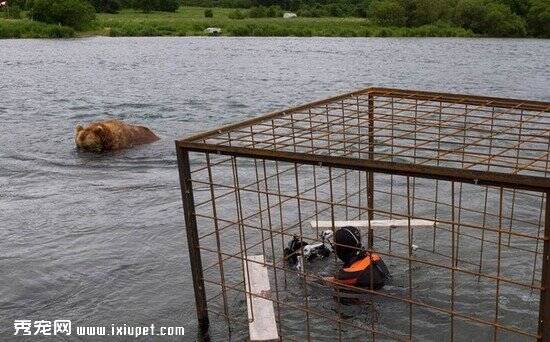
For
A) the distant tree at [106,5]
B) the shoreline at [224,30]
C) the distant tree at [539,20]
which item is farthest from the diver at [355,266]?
the distant tree at [106,5]

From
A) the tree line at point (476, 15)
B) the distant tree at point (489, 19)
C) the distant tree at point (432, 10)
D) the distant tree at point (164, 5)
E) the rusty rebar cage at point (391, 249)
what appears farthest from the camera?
the distant tree at point (164, 5)

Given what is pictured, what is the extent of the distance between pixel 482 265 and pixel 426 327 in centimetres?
184

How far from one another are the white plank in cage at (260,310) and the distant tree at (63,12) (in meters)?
66.7

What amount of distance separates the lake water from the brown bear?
38 centimetres

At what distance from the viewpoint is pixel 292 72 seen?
3344 cm

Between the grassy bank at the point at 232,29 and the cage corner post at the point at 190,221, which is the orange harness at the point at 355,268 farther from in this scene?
the grassy bank at the point at 232,29

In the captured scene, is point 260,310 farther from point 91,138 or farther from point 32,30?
point 32,30

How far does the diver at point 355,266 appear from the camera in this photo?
620 centimetres

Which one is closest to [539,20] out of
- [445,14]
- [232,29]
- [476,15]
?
[476,15]

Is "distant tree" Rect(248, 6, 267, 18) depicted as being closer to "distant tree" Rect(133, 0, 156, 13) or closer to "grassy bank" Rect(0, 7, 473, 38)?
"grassy bank" Rect(0, 7, 473, 38)

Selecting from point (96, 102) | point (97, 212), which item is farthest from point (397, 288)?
point (96, 102)

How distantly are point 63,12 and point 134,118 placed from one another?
171 ft

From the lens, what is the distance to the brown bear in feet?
47.7

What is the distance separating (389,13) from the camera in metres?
63.6
